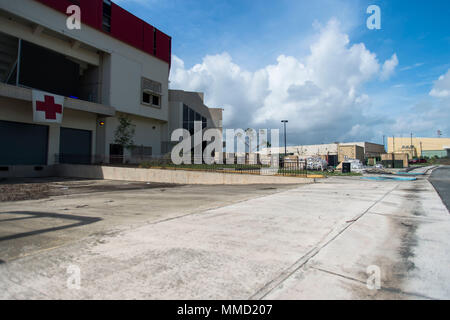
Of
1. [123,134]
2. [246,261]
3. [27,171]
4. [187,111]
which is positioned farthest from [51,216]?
[187,111]

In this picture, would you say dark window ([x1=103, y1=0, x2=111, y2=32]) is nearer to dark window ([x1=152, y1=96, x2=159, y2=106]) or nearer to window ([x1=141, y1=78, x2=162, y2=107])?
window ([x1=141, y1=78, x2=162, y2=107])

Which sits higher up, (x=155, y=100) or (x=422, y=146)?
(x=155, y=100)

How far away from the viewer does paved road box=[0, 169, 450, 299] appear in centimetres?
268

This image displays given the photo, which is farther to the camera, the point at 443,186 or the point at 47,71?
the point at 47,71

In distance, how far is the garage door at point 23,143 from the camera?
2370 centimetres

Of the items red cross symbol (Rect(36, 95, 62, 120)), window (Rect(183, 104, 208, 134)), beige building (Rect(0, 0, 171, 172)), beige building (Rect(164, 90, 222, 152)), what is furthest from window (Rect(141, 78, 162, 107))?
red cross symbol (Rect(36, 95, 62, 120))

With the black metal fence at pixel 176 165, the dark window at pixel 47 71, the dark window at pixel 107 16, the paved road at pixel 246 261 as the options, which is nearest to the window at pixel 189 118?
the black metal fence at pixel 176 165

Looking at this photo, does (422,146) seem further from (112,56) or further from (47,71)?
(47,71)

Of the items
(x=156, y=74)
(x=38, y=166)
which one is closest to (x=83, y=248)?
(x=38, y=166)

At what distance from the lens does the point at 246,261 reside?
137 inches

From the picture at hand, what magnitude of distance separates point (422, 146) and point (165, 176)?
388ft

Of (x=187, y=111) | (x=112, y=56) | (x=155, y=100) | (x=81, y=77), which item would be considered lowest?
(x=187, y=111)
